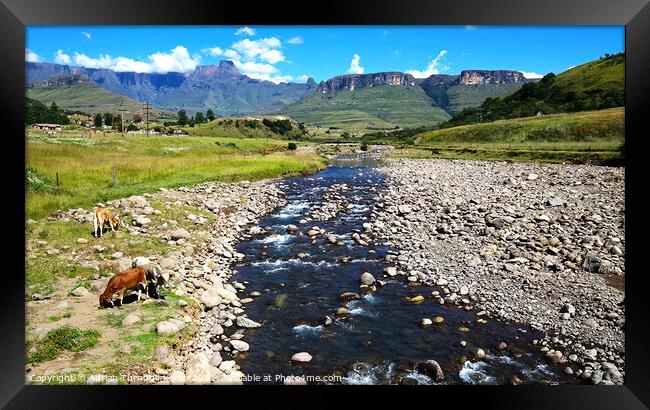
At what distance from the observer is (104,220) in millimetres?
8047

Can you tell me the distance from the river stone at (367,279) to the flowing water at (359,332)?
0.19 m

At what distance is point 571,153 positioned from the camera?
1491 cm

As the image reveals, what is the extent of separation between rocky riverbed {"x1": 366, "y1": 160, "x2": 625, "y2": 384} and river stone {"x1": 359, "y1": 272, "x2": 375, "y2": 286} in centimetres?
82

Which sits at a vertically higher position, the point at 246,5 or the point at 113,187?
the point at 246,5

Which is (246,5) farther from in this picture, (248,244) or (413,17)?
(248,244)

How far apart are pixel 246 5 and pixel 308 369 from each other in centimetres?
498

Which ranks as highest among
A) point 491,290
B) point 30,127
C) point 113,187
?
point 30,127

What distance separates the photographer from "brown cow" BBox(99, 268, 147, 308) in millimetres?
5891

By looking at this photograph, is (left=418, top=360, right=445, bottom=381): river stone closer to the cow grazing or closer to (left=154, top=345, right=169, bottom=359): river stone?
(left=154, top=345, right=169, bottom=359): river stone

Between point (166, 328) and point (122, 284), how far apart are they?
108 cm

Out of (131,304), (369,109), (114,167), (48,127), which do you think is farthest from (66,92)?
(369,109)

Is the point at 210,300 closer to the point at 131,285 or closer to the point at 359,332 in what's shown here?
the point at 131,285

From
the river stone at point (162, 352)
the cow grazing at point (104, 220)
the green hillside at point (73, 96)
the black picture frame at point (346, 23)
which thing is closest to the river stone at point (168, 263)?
the cow grazing at point (104, 220)
